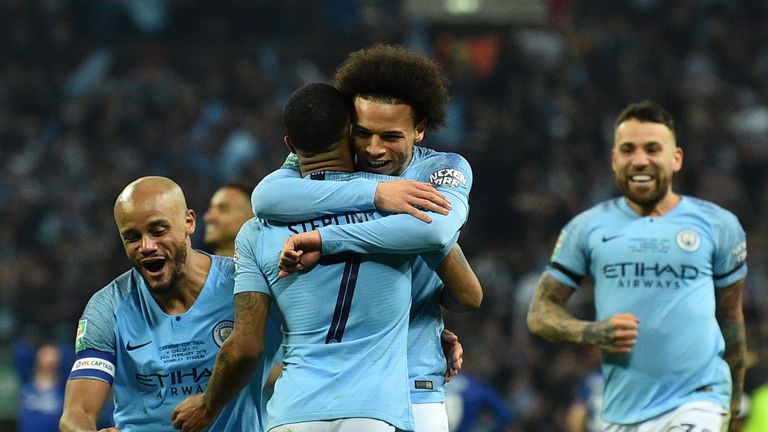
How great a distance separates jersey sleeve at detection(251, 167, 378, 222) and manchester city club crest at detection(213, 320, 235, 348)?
0.78m

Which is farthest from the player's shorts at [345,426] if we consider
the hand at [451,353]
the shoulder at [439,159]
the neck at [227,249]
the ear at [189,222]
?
the neck at [227,249]

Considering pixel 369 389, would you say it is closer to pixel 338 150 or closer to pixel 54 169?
pixel 338 150

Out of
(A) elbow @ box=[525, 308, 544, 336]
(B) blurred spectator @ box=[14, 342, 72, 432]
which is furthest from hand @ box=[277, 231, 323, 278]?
(B) blurred spectator @ box=[14, 342, 72, 432]

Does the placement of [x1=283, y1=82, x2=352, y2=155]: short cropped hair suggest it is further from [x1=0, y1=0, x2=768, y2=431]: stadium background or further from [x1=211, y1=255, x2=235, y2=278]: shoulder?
[x1=0, y1=0, x2=768, y2=431]: stadium background

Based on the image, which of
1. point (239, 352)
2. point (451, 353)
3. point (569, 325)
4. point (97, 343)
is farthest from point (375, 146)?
point (569, 325)

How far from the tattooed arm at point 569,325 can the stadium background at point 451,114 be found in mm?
5707

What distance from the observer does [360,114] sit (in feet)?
13.7

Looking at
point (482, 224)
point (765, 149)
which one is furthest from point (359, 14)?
point (765, 149)

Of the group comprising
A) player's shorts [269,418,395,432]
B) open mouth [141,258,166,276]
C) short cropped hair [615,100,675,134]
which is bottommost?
player's shorts [269,418,395,432]

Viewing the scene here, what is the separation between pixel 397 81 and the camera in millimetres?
4273

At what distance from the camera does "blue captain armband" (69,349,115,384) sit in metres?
4.60

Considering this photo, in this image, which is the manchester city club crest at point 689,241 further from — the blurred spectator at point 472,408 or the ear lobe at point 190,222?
the blurred spectator at point 472,408

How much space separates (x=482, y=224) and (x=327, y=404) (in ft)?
32.5

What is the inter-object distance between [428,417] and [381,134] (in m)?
1.07
